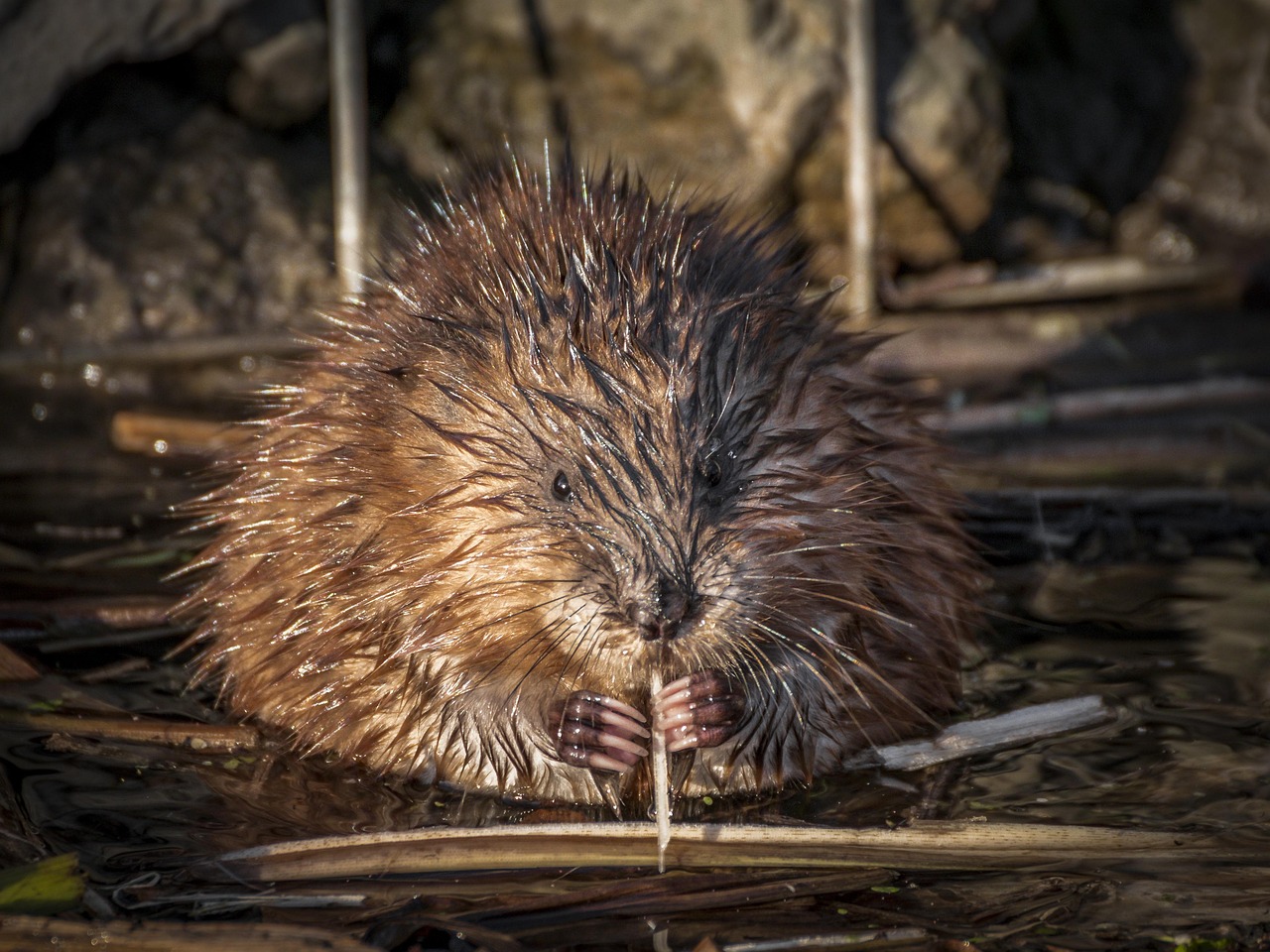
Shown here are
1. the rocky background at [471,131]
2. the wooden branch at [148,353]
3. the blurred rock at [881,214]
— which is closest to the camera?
the wooden branch at [148,353]

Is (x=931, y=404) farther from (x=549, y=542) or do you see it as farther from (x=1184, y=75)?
(x=1184, y=75)

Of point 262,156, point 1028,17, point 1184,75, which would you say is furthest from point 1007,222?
point 262,156

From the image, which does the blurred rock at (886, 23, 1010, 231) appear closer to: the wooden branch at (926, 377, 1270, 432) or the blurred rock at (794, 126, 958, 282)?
the blurred rock at (794, 126, 958, 282)

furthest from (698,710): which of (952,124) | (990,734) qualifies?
(952,124)

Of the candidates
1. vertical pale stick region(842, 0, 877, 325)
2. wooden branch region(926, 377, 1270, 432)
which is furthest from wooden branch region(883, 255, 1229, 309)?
wooden branch region(926, 377, 1270, 432)

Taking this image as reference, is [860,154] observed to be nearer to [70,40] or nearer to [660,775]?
[70,40]

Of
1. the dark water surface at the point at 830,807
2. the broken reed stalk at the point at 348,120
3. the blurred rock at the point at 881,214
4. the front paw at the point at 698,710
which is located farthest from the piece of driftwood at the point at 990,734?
the blurred rock at the point at 881,214

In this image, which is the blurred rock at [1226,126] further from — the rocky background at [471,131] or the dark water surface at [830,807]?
the dark water surface at [830,807]
